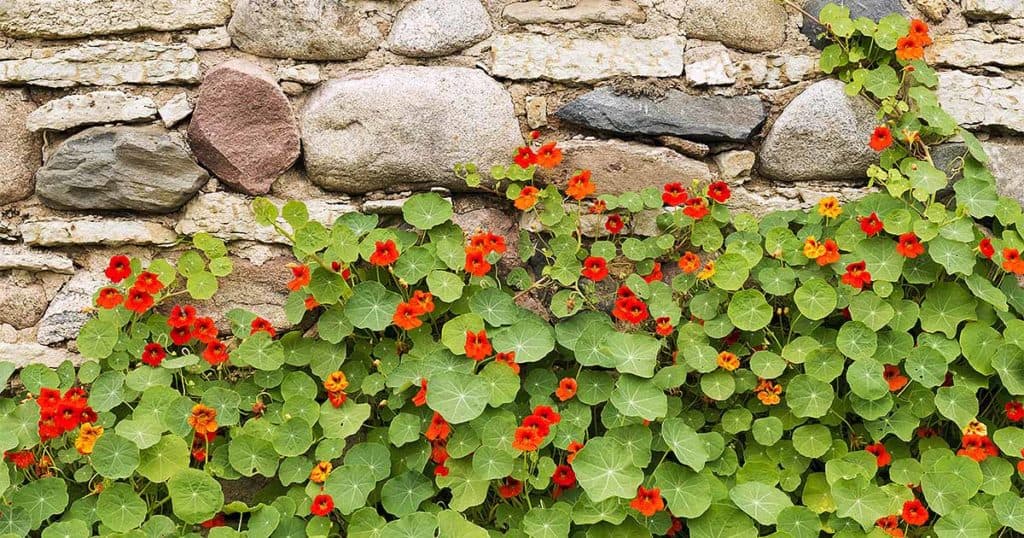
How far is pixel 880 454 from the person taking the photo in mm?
2525

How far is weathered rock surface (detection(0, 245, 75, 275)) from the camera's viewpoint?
267cm

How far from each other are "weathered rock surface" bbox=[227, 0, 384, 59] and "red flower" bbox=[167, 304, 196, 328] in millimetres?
768

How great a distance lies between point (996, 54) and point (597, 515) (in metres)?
1.80

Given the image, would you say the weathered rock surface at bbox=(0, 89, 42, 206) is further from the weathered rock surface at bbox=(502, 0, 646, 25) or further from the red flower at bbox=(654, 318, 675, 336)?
the red flower at bbox=(654, 318, 675, 336)

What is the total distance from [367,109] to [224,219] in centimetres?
53

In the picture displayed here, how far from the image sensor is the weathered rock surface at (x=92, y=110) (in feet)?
8.68

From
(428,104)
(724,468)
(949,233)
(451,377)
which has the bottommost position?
(724,468)

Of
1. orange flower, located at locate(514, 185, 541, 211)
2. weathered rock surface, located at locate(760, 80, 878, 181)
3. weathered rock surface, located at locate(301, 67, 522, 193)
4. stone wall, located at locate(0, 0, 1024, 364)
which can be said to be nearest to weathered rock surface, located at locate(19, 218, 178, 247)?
stone wall, located at locate(0, 0, 1024, 364)

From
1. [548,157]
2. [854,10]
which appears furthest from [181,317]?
[854,10]

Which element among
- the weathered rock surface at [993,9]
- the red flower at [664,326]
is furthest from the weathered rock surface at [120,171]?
the weathered rock surface at [993,9]

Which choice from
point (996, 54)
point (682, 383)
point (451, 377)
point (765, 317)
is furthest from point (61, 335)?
point (996, 54)

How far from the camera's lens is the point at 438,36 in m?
2.66

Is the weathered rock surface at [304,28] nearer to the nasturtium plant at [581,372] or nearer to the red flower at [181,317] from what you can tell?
the nasturtium plant at [581,372]

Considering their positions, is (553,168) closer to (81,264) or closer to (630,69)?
(630,69)
